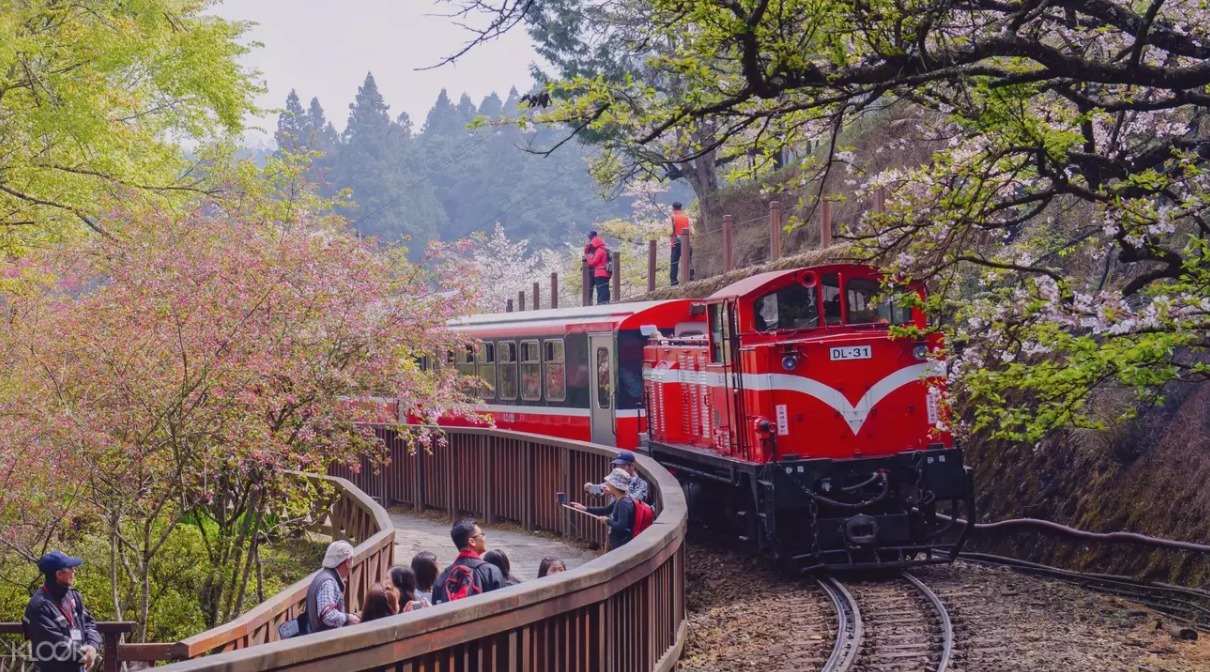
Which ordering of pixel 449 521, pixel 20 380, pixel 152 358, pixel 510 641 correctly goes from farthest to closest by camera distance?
1. pixel 449 521
2. pixel 20 380
3. pixel 152 358
4. pixel 510 641

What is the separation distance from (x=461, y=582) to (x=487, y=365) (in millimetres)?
15673

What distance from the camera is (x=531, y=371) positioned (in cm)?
2125

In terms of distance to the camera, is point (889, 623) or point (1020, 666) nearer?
point (1020, 666)

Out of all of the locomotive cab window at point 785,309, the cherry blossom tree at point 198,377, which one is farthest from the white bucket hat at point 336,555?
the locomotive cab window at point 785,309

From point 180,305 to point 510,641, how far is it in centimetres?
671

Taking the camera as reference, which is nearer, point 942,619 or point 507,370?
point 942,619

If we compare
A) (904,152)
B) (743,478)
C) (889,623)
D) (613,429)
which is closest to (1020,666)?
(889,623)

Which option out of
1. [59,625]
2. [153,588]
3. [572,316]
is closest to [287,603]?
[59,625]

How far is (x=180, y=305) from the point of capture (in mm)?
11227

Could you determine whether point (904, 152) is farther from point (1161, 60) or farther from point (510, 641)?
point (510, 641)

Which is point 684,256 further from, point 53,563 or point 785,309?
point 53,563

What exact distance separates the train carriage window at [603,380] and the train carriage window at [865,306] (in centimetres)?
569

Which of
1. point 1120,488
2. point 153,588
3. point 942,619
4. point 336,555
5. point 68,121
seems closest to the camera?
point 336,555

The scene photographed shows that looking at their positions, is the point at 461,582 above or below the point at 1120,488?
above
